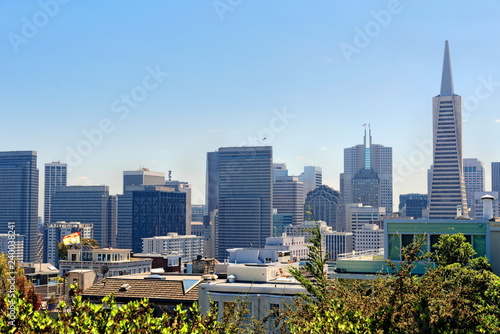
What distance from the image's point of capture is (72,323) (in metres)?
18.6

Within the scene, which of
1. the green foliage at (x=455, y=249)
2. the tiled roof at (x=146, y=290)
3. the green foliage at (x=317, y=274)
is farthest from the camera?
the green foliage at (x=455, y=249)

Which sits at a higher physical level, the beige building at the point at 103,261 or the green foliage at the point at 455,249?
the green foliage at the point at 455,249

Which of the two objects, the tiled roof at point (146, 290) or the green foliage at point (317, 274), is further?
the tiled roof at point (146, 290)

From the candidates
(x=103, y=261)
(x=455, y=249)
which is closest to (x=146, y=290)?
(x=455, y=249)

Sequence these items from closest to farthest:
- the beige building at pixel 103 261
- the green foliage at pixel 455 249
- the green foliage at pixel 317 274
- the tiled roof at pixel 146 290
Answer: the green foliage at pixel 317 274, the tiled roof at pixel 146 290, the green foliage at pixel 455 249, the beige building at pixel 103 261

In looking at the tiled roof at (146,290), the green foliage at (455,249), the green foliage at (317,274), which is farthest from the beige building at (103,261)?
the green foliage at (317,274)

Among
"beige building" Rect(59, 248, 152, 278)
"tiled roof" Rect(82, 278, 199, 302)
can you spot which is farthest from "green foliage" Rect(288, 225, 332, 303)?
"beige building" Rect(59, 248, 152, 278)

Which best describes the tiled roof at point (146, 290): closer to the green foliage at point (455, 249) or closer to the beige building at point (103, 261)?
the green foliage at point (455, 249)

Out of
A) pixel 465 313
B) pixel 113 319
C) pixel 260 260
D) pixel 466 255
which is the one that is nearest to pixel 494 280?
pixel 466 255

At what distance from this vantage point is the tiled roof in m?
47.5

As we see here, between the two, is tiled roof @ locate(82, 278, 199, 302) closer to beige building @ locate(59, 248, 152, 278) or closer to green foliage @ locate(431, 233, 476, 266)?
green foliage @ locate(431, 233, 476, 266)

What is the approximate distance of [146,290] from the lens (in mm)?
49094

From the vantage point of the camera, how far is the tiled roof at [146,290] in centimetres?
4747

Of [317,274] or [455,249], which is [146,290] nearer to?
[317,274]
